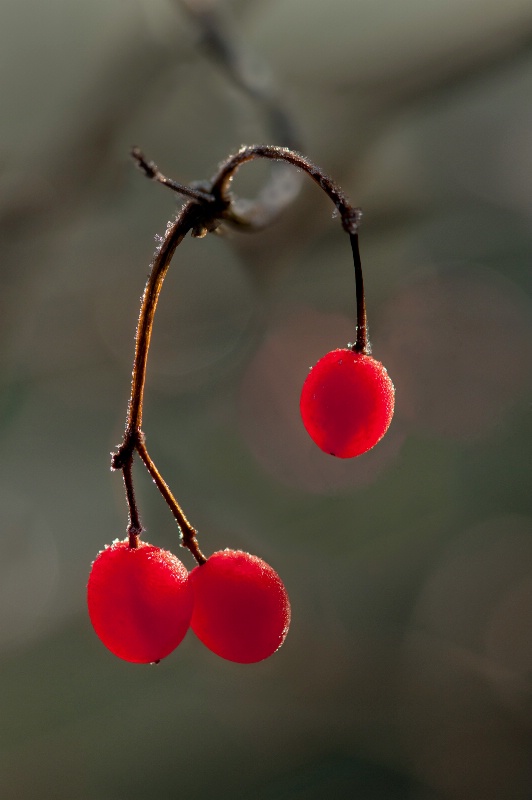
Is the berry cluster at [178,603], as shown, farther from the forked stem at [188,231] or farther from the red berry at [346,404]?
the red berry at [346,404]

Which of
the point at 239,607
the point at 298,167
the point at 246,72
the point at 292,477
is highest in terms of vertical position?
the point at 292,477

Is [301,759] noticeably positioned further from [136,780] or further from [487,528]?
[487,528]

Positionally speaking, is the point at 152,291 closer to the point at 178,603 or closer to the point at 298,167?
the point at 298,167

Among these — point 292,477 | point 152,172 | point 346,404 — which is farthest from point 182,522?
point 292,477

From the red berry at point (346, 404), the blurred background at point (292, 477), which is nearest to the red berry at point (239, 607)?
the red berry at point (346, 404)

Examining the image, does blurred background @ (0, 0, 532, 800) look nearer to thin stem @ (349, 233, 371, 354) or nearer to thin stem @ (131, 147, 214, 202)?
thin stem @ (349, 233, 371, 354)

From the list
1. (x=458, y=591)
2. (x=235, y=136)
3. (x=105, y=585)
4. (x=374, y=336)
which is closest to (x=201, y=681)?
(x=458, y=591)
